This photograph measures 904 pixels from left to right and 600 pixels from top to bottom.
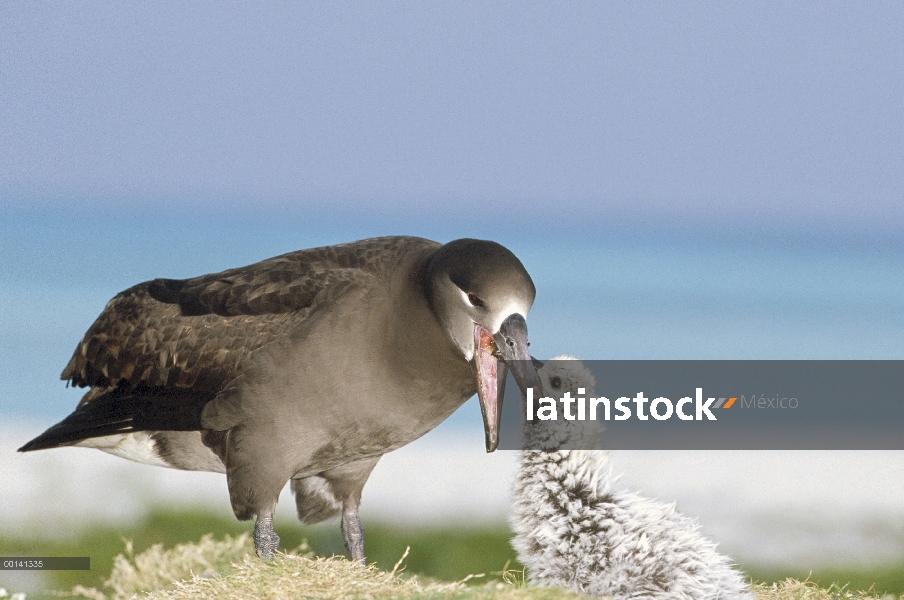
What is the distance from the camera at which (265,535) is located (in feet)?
21.2

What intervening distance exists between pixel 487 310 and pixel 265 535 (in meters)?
1.87

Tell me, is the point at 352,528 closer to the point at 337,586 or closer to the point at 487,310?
the point at 337,586

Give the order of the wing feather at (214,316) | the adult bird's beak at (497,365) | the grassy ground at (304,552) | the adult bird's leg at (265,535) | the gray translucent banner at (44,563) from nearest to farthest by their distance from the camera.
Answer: the adult bird's beak at (497,365) < the adult bird's leg at (265,535) < the wing feather at (214,316) < the grassy ground at (304,552) < the gray translucent banner at (44,563)

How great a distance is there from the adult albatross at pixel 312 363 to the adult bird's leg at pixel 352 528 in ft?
0.37

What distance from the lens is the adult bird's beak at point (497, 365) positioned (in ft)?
A: 19.0

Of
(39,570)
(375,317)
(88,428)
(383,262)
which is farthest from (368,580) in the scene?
(39,570)

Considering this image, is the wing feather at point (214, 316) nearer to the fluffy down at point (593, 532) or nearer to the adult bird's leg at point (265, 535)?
the adult bird's leg at point (265, 535)

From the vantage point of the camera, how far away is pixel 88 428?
6.98 m

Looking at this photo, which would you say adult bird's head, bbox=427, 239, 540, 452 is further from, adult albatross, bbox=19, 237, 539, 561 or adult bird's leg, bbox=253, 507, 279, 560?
adult bird's leg, bbox=253, 507, 279, 560

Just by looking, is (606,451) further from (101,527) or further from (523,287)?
(101,527)

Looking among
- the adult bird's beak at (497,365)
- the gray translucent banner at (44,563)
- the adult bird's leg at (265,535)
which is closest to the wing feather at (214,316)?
the adult bird's leg at (265,535)

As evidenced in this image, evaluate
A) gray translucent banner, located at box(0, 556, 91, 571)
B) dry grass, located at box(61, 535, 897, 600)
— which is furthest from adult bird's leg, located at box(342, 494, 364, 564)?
gray translucent banner, located at box(0, 556, 91, 571)

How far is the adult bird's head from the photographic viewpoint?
5812 mm

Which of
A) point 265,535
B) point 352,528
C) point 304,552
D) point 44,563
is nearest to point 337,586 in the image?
point 265,535
